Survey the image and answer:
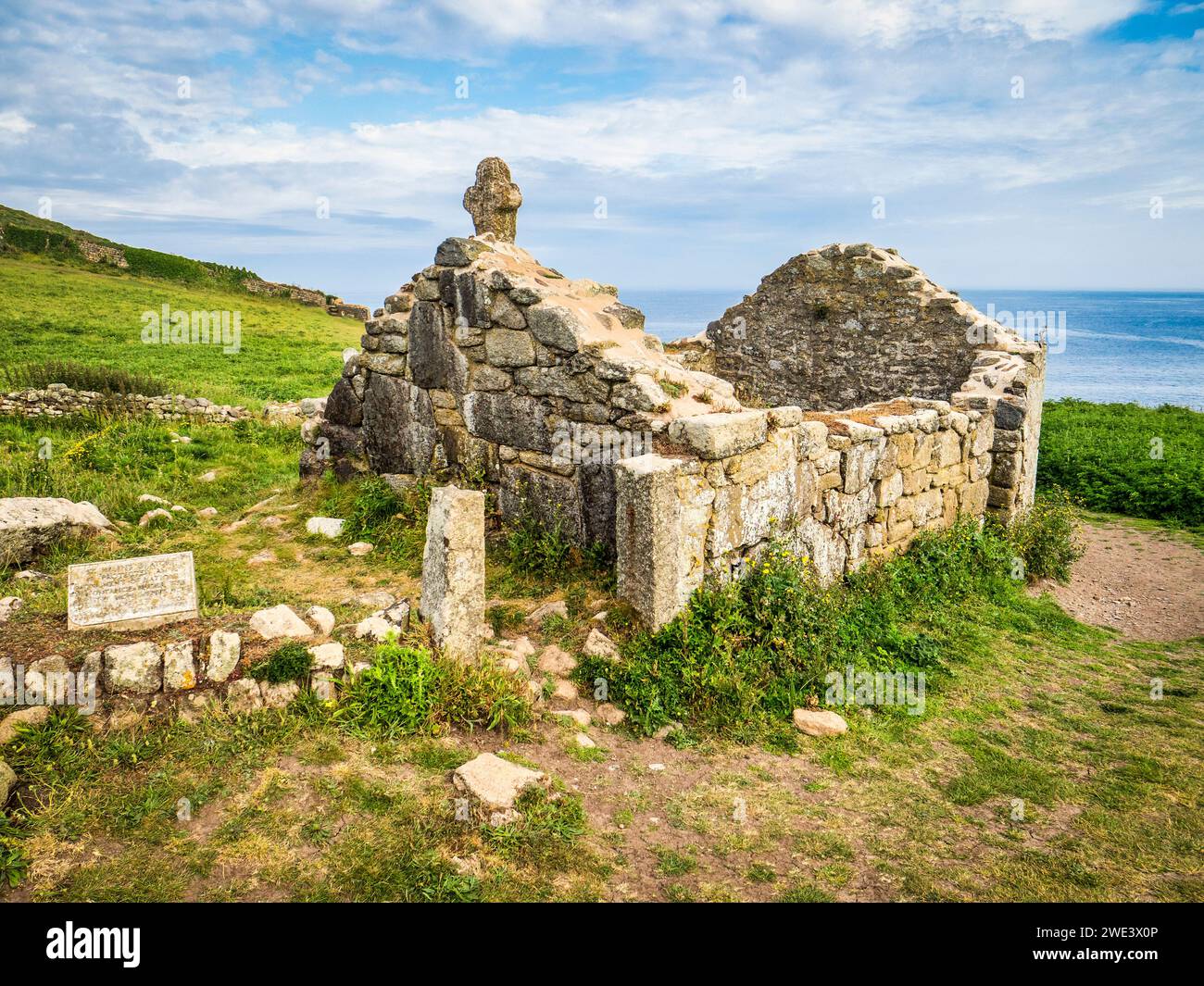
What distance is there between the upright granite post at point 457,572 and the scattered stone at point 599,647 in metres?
0.89

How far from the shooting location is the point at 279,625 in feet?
17.1

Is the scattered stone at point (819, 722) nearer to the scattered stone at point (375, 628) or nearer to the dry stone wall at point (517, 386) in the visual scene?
the dry stone wall at point (517, 386)

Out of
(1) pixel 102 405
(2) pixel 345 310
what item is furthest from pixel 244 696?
(2) pixel 345 310

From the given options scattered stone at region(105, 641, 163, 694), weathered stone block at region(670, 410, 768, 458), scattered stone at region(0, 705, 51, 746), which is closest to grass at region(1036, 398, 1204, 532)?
weathered stone block at region(670, 410, 768, 458)

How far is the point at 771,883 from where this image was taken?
154 inches

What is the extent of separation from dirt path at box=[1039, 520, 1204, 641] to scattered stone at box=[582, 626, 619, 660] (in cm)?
575

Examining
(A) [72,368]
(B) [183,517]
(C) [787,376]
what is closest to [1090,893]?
(B) [183,517]

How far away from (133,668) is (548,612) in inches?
120

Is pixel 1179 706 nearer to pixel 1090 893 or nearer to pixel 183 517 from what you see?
pixel 1090 893

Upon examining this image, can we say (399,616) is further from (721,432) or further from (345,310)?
(345,310)

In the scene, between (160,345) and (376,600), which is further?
(160,345)

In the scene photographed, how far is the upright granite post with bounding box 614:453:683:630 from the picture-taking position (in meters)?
5.57

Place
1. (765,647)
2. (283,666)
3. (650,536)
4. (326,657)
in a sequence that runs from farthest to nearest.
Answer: (765,647)
(650,536)
(326,657)
(283,666)

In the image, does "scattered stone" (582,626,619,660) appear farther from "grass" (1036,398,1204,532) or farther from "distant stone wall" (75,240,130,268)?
"distant stone wall" (75,240,130,268)
